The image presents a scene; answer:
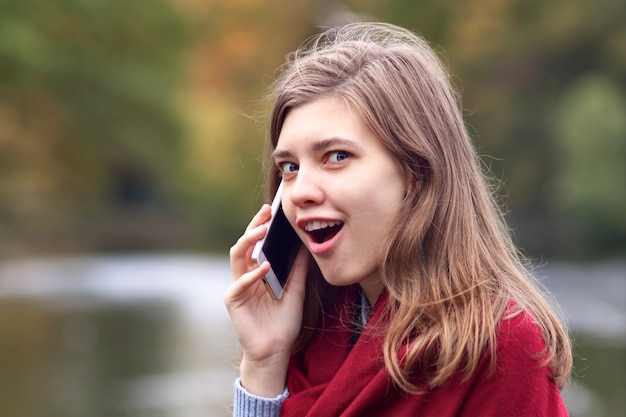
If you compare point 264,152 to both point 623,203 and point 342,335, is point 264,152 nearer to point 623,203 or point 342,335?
point 342,335

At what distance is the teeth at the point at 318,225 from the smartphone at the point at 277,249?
0.20 metres

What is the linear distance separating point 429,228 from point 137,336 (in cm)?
1134

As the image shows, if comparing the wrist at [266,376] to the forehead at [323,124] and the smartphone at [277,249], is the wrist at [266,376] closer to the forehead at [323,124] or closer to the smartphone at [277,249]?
the smartphone at [277,249]

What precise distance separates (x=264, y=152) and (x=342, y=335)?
0.59 metres

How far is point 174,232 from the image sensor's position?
131 feet

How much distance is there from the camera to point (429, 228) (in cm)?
232

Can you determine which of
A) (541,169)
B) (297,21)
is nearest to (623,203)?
(541,169)

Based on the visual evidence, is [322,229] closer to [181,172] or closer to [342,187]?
[342,187]

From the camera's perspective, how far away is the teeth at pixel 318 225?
7.72 feet

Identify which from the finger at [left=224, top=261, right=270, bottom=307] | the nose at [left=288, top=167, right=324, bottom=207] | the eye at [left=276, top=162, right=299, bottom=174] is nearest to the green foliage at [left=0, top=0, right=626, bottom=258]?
the finger at [left=224, top=261, right=270, bottom=307]

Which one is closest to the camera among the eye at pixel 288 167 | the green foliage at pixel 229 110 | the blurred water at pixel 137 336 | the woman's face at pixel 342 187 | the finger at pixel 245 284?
the woman's face at pixel 342 187

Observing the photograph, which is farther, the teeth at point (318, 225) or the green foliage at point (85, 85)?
the green foliage at point (85, 85)

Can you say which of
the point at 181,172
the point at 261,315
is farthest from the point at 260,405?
the point at 181,172

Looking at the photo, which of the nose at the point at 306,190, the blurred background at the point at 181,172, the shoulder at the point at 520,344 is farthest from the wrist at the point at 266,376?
the blurred background at the point at 181,172
